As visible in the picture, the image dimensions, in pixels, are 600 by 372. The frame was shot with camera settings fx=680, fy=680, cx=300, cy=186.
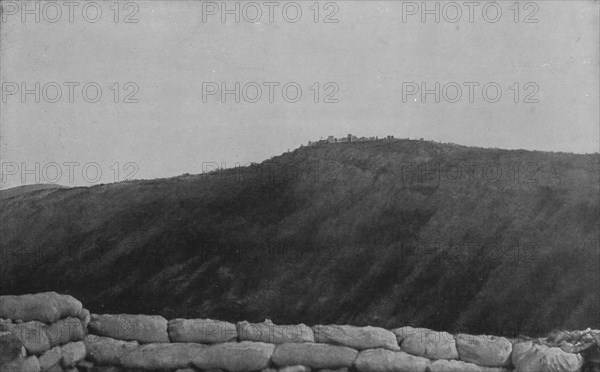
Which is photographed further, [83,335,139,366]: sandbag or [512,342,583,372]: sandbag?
[83,335,139,366]: sandbag

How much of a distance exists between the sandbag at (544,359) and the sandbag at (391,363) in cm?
80

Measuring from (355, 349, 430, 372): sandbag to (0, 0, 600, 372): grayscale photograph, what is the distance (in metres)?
0.02

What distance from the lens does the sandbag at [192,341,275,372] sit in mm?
5973

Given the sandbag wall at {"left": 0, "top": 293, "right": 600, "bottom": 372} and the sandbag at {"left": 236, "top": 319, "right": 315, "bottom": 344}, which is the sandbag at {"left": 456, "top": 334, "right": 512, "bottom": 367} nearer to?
the sandbag wall at {"left": 0, "top": 293, "right": 600, "bottom": 372}

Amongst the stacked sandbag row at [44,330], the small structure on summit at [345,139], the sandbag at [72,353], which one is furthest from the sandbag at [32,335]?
the small structure on summit at [345,139]

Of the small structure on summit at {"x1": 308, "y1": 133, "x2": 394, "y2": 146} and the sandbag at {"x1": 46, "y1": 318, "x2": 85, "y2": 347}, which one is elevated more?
the small structure on summit at {"x1": 308, "y1": 133, "x2": 394, "y2": 146}

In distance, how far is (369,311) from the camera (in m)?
6.01

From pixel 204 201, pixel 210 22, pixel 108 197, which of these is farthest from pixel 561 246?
pixel 108 197

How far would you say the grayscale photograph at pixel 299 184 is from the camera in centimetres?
594

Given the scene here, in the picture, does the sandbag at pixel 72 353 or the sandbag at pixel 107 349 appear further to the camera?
the sandbag at pixel 107 349

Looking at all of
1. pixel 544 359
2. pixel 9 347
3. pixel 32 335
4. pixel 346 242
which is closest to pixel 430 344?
pixel 544 359

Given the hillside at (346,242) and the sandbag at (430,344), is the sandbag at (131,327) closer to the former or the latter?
the hillside at (346,242)

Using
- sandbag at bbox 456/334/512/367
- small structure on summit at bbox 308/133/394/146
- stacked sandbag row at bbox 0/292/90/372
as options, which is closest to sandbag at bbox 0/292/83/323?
stacked sandbag row at bbox 0/292/90/372

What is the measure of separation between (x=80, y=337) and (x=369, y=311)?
2633 mm
